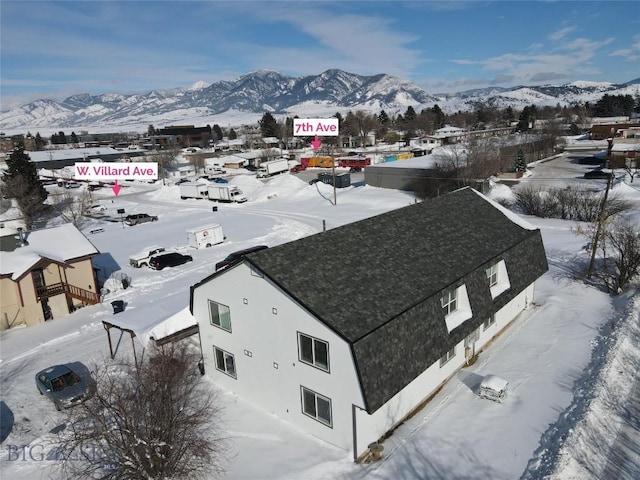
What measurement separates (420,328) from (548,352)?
888 centimetres

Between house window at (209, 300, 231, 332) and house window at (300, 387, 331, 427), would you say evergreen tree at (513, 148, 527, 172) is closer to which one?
house window at (209, 300, 231, 332)

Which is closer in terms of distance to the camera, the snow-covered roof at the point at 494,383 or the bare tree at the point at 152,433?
the bare tree at the point at 152,433

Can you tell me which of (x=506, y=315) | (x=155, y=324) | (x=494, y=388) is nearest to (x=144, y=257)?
(x=155, y=324)

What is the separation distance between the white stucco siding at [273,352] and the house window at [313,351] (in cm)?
16

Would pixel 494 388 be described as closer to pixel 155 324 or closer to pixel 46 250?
pixel 155 324

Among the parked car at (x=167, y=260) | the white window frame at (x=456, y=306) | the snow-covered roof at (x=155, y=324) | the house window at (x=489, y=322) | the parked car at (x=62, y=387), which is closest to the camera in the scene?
the white window frame at (x=456, y=306)

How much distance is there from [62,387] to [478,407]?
17.0 meters

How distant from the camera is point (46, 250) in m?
28.3

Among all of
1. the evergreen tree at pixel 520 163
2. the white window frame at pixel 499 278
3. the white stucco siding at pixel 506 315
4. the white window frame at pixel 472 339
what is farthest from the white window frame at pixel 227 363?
the evergreen tree at pixel 520 163

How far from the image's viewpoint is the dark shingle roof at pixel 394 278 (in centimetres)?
1393

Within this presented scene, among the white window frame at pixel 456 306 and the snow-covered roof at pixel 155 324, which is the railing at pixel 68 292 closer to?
the snow-covered roof at pixel 155 324

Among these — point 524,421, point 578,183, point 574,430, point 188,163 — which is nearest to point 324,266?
point 524,421

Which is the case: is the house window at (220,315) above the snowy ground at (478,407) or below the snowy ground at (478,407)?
above

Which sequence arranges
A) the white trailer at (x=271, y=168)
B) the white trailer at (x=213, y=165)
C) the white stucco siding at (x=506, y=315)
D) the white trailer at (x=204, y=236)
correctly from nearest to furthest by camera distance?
the white stucco siding at (x=506, y=315)
the white trailer at (x=204, y=236)
the white trailer at (x=271, y=168)
the white trailer at (x=213, y=165)
